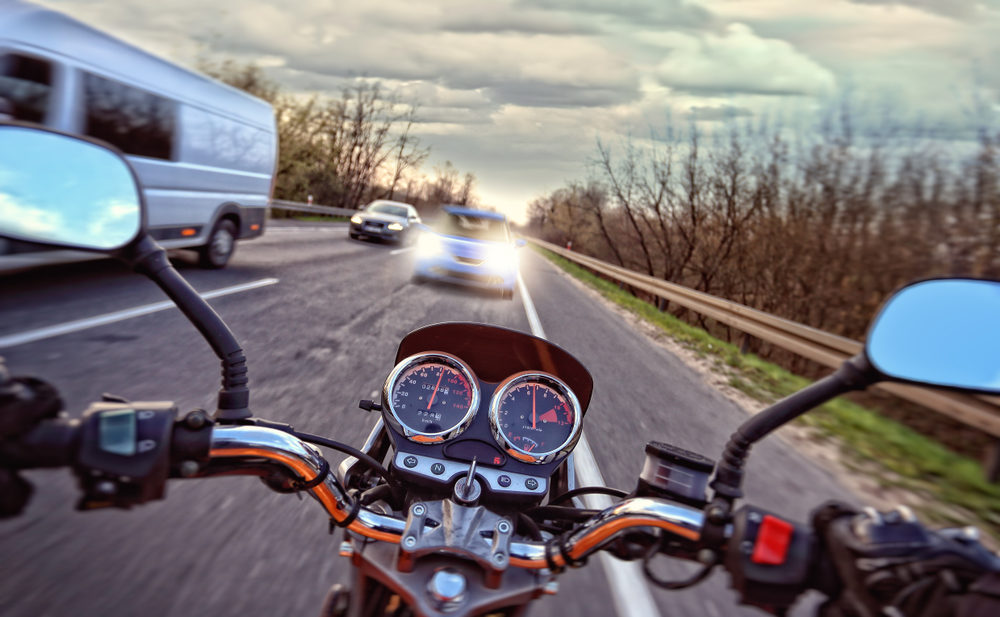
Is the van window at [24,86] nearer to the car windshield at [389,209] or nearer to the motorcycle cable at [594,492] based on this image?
the motorcycle cable at [594,492]

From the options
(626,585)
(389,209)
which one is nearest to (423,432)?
(626,585)

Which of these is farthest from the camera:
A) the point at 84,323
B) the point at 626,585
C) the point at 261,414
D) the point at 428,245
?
the point at 428,245

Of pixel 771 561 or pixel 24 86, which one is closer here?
pixel 771 561

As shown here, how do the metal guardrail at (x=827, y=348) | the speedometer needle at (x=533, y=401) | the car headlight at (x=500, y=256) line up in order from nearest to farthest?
the speedometer needle at (x=533, y=401) < the metal guardrail at (x=827, y=348) < the car headlight at (x=500, y=256)

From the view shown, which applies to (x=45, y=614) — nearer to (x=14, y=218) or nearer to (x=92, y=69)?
(x=14, y=218)

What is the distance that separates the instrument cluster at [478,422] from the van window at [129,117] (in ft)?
23.2

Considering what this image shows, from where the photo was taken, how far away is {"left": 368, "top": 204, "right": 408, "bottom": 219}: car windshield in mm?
23255

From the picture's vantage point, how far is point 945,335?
136 centimetres

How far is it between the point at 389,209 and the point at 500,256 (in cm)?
1210

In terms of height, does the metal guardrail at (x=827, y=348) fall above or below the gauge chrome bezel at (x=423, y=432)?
below

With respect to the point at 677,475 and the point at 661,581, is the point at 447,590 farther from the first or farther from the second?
the point at 677,475

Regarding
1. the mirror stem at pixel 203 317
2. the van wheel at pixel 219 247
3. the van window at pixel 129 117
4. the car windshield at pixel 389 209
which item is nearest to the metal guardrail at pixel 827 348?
the mirror stem at pixel 203 317

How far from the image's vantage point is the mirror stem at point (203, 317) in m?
1.25

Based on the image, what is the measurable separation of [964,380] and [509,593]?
1042mm
